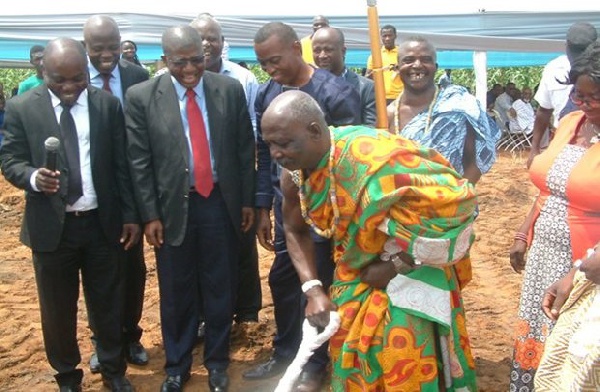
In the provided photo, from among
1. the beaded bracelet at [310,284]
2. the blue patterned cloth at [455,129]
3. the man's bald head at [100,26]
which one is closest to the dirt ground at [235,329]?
the blue patterned cloth at [455,129]

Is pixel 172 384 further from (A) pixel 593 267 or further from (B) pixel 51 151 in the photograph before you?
(A) pixel 593 267

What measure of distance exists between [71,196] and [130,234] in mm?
382

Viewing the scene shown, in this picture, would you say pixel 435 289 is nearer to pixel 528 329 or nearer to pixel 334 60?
pixel 528 329

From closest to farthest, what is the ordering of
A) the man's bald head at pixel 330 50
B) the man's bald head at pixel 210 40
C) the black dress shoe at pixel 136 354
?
1. the black dress shoe at pixel 136 354
2. the man's bald head at pixel 210 40
3. the man's bald head at pixel 330 50

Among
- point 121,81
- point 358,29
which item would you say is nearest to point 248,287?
point 121,81

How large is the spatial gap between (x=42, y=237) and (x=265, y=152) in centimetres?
130

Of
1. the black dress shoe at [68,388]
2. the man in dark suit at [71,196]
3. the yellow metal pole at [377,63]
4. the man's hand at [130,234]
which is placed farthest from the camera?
the black dress shoe at [68,388]

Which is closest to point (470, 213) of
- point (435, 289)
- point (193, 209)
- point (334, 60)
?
point (435, 289)

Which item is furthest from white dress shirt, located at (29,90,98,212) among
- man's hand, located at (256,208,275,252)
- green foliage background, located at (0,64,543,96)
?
green foliage background, located at (0,64,543,96)

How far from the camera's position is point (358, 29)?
41.1 ft

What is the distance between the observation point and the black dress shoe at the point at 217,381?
422 cm

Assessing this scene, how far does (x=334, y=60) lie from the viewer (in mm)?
5676

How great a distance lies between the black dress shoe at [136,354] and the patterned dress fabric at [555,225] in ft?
7.72

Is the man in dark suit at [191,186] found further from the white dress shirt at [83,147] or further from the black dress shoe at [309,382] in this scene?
the black dress shoe at [309,382]
